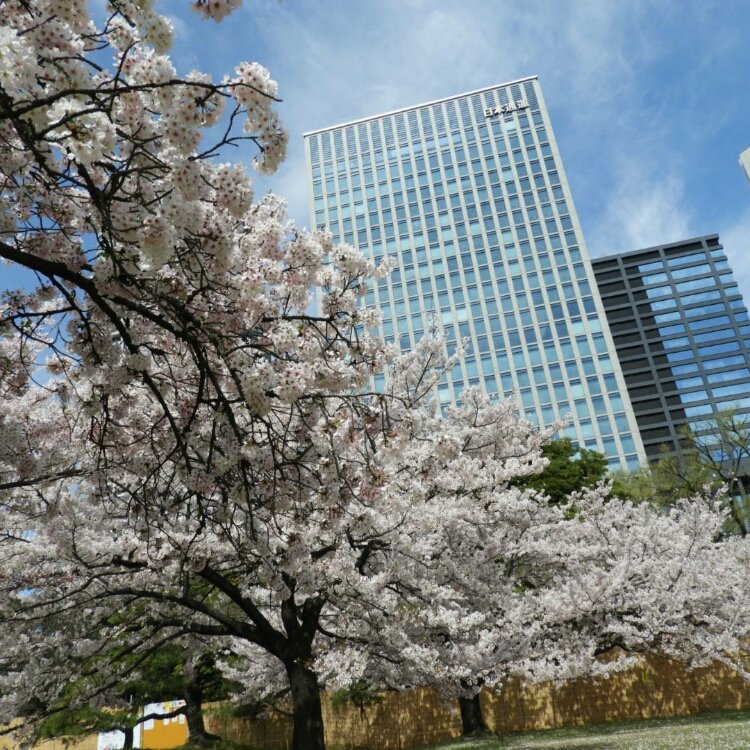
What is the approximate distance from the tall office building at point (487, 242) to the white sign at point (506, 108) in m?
0.13

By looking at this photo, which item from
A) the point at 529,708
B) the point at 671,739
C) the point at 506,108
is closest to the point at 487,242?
the point at 506,108

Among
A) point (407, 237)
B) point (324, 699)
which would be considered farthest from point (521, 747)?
point (407, 237)

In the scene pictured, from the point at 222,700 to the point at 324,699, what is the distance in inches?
114

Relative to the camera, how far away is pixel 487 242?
225 ft

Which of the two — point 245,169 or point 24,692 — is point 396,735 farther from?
point 245,169

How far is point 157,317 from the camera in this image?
3.94 meters

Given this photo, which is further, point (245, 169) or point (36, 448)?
point (36, 448)

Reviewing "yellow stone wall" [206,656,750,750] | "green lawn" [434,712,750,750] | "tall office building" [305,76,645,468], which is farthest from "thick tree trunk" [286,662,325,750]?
"tall office building" [305,76,645,468]

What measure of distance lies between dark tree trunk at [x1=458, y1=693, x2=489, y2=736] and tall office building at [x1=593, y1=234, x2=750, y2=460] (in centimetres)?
6179

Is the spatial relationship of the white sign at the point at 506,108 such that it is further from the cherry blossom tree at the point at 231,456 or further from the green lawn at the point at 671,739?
the green lawn at the point at 671,739

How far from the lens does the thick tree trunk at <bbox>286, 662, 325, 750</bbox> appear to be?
8148mm

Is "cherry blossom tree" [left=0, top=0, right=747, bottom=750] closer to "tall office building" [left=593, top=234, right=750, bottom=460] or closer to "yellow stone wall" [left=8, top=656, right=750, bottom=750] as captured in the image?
"yellow stone wall" [left=8, top=656, right=750, bottom=750]

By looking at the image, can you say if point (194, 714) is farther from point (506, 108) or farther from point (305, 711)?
point (506, 108)

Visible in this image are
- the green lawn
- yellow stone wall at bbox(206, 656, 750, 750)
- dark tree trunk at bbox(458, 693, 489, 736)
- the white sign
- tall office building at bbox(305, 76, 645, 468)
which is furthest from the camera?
the white sign
